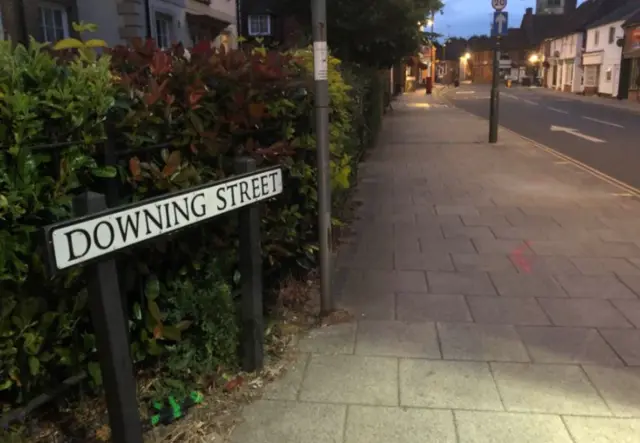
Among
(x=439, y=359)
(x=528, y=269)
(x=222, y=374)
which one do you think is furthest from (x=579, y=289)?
(x=222, y=374)

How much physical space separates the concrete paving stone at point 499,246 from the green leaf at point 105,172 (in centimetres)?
418

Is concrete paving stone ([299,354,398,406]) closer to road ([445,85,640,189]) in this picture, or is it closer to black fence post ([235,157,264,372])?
black fence post ([235,157,264,372])

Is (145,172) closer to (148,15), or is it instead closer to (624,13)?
(148,15)

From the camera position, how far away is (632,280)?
518 cm

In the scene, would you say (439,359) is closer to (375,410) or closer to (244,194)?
(375,410)

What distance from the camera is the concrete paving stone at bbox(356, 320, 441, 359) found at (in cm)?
387

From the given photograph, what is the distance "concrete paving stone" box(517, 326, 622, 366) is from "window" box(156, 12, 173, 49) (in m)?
15.8

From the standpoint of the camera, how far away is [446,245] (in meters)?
6.28

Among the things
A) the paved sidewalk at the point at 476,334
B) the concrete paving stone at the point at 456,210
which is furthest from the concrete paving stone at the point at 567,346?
the concrete paving stone at the point at 456,210

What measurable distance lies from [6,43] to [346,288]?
3.22 meters

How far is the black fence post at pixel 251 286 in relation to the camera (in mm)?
3342

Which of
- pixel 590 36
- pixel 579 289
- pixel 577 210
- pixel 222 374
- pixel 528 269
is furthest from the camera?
pixel 590 36

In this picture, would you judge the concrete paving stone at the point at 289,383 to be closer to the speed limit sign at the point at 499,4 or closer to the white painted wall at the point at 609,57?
the speed limit sign at the point at 499,4

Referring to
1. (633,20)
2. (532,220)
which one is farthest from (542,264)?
(633,20)
